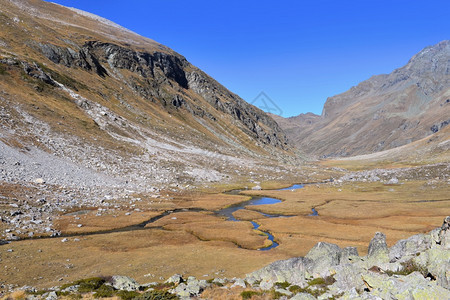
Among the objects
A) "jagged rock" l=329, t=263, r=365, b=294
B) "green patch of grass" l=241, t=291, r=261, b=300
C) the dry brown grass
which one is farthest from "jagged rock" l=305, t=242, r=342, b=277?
the dry brown grass

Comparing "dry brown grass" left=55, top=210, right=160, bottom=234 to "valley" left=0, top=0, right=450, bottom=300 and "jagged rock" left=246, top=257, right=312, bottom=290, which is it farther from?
"jagged rock" left=246, top=257, right=312, bottom=290

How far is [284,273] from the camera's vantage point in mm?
24234

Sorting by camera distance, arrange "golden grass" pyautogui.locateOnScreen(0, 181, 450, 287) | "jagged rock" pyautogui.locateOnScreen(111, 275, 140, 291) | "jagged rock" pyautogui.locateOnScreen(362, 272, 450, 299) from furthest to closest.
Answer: "golden grass" pyautogui.locateOnScreen(0, 181, 450, 287), "jagged rock" pyautogui.locateOnScreen(111, 275, 140, 291), "jagged rock" pyautogui.locateOnScreen(362, 272, 450, 299)

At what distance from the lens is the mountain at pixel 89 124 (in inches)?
3000

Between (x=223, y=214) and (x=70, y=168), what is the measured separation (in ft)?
143

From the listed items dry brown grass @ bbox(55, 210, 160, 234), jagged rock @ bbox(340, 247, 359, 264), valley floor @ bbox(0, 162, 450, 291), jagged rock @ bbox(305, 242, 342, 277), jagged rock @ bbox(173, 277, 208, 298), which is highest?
jagged rock @ bbox(340, 247, 359, 264)

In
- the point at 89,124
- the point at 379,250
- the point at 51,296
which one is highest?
the point at 89,124

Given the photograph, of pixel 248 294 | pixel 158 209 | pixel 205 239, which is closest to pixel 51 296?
pixel 248 294

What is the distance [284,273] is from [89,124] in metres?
109

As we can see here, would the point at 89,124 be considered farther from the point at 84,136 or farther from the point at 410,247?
the point at 410,247

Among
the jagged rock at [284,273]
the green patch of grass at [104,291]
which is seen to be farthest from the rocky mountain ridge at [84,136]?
the jagged rock at [284,273]

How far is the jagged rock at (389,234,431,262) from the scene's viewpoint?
22372mm

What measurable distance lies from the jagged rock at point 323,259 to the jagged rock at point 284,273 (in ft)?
2.78

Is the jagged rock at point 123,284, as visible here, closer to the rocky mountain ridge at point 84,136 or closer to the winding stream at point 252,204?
the rocky mountain ridge at point 84,136
